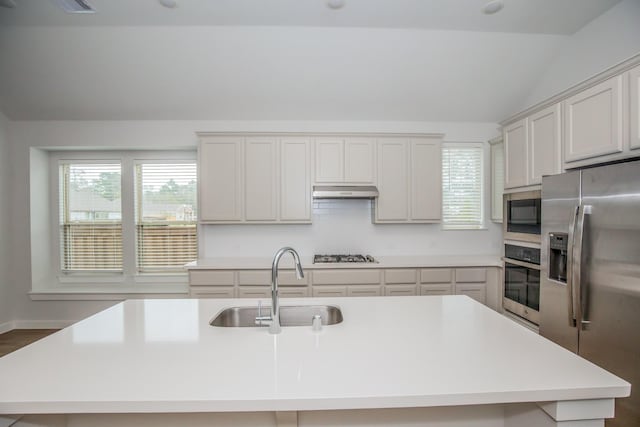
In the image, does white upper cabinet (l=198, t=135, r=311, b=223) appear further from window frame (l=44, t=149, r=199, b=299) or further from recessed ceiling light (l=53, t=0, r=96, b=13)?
recessed ceiling light (l=53, t=0, r=96, b=13)

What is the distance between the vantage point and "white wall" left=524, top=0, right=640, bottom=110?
8.32 ft

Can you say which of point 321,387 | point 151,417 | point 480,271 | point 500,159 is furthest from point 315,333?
point 500,159

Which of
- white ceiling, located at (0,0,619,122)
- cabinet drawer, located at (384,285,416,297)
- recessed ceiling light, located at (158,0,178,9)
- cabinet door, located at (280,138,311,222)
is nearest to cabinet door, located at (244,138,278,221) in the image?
cabinet door, located at (280,138,311,222)

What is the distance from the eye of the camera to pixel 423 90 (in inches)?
139

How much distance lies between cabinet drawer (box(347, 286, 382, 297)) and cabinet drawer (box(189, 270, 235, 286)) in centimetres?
133

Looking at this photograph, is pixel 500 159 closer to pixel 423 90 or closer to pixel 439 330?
pixel 423 90

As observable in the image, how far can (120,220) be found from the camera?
161 inches

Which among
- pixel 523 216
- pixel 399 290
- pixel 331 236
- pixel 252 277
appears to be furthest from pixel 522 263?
pixel 252 277

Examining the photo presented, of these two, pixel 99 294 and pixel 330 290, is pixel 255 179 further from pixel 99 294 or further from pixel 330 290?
pixel 99 294

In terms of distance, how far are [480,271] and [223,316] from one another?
2.93 meters

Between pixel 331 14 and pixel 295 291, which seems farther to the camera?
pixel 295 291

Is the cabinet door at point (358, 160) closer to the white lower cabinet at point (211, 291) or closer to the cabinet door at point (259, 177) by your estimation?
the cabinet door at point (259, 177)

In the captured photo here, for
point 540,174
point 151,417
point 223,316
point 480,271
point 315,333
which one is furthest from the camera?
point 480,271

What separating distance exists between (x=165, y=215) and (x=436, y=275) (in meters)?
3.67
